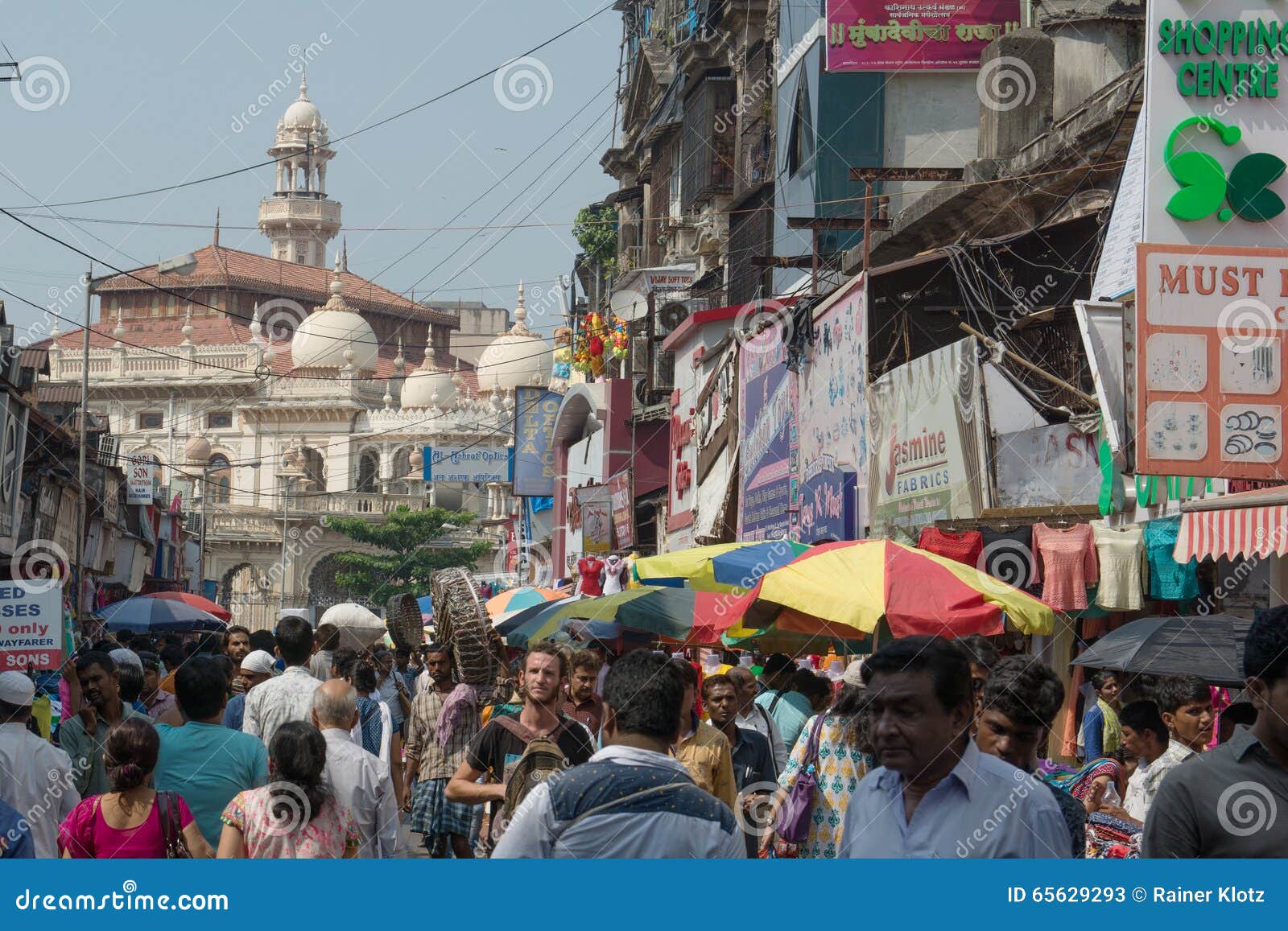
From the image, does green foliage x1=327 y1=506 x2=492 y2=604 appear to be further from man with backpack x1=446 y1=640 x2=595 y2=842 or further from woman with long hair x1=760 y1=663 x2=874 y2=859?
woman with long hair x1=760 y1=663 x2=874 y2=859

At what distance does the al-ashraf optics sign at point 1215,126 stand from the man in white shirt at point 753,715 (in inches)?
191

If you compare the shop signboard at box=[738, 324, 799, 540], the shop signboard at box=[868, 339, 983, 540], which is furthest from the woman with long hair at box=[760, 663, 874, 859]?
the shop signboard at box=[738, 324, 799, 540]

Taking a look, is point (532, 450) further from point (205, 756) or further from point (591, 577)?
point (205, 756)

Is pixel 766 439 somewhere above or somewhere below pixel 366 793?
above

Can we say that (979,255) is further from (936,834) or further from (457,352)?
(457,352)

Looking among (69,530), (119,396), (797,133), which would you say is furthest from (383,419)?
(797,133)

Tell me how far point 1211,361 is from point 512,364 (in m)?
86.5

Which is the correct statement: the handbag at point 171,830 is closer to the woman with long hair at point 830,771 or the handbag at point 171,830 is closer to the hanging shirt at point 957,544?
the woman with long hair at point 830,771

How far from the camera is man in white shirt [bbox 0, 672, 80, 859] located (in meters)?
6.92

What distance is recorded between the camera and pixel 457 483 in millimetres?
93062

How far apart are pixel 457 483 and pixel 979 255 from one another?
7645cm

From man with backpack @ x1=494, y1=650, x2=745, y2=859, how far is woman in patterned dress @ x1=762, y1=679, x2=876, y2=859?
6.22ft

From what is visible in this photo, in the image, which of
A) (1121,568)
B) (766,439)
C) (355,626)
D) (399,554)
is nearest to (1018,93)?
(766,439)

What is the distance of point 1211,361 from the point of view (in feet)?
36.1
